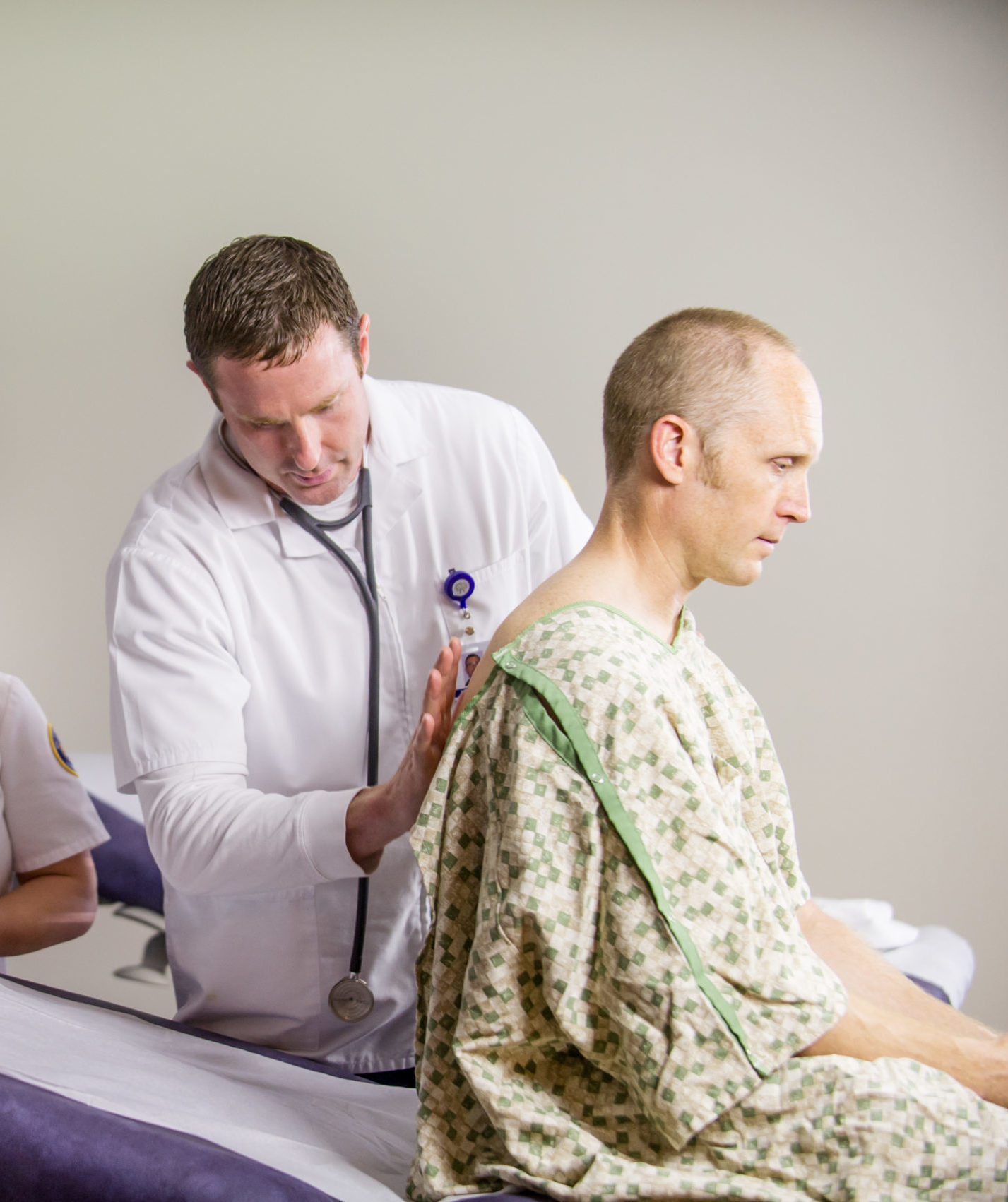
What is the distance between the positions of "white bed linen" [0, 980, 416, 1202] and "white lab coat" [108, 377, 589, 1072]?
0.41ft

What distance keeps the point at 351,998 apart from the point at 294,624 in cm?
55

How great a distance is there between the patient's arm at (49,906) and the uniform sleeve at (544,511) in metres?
0.89

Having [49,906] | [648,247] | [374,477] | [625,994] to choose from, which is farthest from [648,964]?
[648,247]

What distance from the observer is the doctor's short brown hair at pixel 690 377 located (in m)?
1.25

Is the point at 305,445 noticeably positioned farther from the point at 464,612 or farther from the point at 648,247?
the point at 648,247

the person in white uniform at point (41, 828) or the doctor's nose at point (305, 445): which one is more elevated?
the doctor's nose at point (305, 445)

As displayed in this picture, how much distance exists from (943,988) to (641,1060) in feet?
3.84

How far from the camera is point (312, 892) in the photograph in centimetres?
165

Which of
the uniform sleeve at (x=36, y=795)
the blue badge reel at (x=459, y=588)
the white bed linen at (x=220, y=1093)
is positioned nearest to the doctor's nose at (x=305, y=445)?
the blue badge reel at (x=459, y=588)

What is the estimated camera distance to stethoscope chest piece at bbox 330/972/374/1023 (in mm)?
1619

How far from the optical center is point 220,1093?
1343 mm

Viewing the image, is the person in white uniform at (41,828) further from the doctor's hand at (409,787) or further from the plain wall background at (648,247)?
the plain wall background at (648,247)

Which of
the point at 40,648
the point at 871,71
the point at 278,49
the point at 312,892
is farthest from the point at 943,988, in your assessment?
the point at 278,49

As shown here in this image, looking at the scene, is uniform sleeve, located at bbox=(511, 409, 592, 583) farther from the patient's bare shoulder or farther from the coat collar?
the patient's bare shoulder
